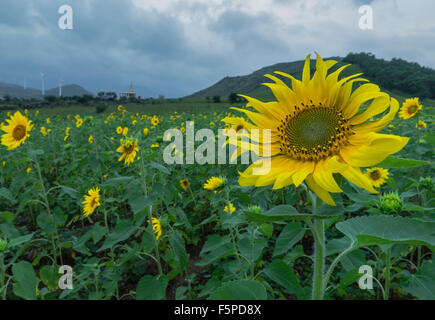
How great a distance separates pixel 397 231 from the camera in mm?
660

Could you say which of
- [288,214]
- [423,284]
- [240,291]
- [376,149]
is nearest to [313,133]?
[376,149]

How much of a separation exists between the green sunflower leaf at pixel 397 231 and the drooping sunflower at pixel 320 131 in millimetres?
Answer: 134

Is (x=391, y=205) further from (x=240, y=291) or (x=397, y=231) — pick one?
(x=240, y=291)

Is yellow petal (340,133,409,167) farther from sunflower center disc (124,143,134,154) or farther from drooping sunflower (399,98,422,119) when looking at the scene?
drooping sunflower (399,98,422,119)

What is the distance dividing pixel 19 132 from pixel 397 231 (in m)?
3.30

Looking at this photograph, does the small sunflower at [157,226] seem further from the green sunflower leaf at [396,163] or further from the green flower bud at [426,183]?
the green flower bud at [426,183]

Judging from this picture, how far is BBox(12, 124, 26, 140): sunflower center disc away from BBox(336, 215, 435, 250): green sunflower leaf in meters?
3.14

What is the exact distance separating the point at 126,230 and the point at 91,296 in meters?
0.66

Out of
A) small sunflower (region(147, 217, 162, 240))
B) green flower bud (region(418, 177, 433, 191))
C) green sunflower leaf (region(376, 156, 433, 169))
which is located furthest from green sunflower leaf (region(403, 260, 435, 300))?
small sunflower (region(147, 217, 162, 240))

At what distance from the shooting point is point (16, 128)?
286 cm

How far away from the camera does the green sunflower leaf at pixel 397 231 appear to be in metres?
0.62

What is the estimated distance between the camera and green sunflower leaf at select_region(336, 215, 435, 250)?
621 millimetres

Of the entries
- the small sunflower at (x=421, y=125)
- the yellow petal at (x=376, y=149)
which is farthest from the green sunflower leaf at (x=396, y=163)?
the small sunflower at (x=421, y=125)

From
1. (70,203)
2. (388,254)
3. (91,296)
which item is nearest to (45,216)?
(91,296)
